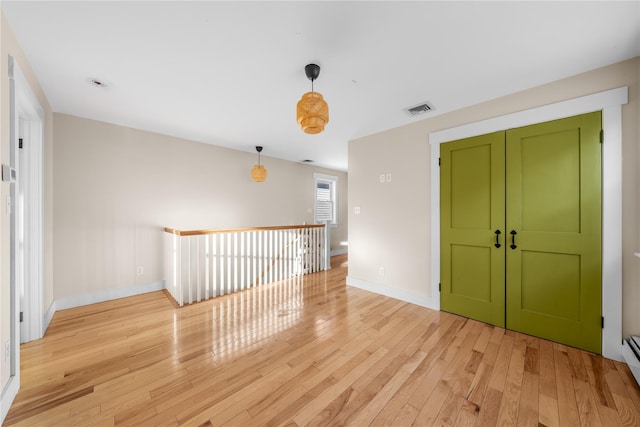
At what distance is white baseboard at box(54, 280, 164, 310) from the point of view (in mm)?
3043

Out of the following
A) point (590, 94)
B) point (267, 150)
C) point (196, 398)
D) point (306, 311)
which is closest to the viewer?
point (196, 398)

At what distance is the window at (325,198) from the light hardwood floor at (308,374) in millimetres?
4059

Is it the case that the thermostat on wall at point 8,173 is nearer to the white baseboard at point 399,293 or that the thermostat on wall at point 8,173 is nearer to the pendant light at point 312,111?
the pendant light at point 312,111

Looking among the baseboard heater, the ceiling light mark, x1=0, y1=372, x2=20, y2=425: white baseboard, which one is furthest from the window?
x1=0, y1=372, x2=20, y2=425: white baseboard

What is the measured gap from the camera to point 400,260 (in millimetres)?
3387

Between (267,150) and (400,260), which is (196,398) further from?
(267,150)

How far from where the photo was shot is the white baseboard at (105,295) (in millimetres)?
3043

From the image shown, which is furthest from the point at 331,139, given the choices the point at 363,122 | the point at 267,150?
the point at 267,150

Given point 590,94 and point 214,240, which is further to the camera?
point 214,240

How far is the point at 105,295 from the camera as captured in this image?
3.33 m

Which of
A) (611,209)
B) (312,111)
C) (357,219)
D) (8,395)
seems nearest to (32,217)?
(8,395)

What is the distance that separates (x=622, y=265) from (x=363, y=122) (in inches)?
116

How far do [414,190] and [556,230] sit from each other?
1.47 metres

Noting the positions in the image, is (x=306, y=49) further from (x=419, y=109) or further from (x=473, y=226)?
Answer: (x=473, y=226)
